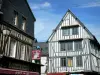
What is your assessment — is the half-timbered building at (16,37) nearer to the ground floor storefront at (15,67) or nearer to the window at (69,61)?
the ground floor storefront at (15,67)

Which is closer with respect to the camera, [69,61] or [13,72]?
[13,72]

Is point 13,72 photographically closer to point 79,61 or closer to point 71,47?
point 79,61

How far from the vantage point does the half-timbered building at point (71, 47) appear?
26.6 metres

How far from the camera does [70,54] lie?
90.5ft

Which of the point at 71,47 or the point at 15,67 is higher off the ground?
the point at 71,47

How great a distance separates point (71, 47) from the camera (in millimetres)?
27828

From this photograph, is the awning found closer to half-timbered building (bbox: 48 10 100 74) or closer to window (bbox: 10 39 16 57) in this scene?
window (bbox: 10 39 16 57)

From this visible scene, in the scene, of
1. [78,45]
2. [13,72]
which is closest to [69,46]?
[78,45]

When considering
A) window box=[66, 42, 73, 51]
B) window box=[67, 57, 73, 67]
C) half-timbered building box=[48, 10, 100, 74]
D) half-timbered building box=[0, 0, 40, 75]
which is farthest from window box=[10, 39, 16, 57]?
window box=[66, 42, 73, 51]

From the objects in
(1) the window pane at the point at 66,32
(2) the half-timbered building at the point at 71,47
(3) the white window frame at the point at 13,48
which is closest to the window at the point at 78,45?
(2) the half-timbered building at the point at 71,47

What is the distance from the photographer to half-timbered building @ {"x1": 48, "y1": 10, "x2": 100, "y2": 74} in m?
26.6

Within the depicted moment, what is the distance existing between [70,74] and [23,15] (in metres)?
13.2

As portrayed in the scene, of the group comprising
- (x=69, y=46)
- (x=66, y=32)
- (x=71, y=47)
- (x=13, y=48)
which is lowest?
(x=13, y=48)

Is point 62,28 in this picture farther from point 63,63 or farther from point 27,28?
point 27,28
